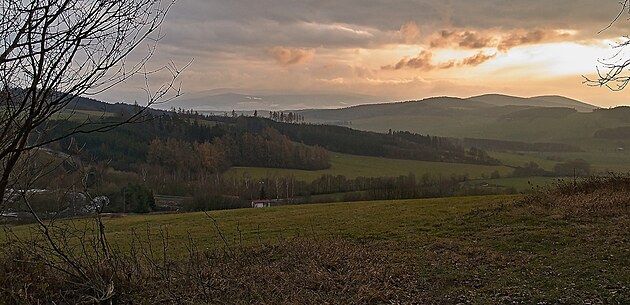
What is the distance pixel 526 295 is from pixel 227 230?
46.4 ft

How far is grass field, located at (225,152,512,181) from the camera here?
62656mm

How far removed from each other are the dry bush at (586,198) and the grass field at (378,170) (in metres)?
42.5

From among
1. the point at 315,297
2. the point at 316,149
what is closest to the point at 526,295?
the point at 315,297

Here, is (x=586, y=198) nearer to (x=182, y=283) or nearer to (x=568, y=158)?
(x=182, y=283)

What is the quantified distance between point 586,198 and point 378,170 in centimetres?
4965

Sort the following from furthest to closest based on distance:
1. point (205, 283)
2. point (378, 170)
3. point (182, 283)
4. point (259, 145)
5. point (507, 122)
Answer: point (507, 122) < point (259, 145) < point (378, 170) < point (182, 283) < point (205, 283)

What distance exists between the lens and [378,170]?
66062 millimetres

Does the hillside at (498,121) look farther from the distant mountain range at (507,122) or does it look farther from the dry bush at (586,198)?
the dry bush at (586,198)

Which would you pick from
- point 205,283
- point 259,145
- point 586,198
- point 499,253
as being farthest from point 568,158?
point 205,283

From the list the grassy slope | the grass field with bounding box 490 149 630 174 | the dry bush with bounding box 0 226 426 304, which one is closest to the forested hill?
Answer: the grass field with bounding box 490 149 630 174

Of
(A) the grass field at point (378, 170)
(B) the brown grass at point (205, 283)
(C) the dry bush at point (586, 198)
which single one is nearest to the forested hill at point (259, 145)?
(A) the grass field at point (378, 170)

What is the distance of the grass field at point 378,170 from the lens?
6266 cm

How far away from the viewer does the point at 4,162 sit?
484cm

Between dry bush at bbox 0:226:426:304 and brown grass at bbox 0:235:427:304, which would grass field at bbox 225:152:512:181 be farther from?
dry bush at bbox 0:226:426:304
